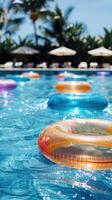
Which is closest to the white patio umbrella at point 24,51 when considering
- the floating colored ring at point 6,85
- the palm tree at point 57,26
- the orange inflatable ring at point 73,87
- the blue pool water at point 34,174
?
the palm tree at point 57,26

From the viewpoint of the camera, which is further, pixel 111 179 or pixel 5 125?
pixel 5 125

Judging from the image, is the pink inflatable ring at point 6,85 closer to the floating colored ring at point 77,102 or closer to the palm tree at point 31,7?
the floating colored ring at point 77,102

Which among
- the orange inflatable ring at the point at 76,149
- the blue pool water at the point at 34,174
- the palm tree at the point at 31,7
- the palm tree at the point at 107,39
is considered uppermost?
the palm tree at the point at 31,7

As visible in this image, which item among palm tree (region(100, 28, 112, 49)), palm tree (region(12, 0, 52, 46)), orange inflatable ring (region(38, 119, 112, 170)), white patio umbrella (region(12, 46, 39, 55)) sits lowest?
orange inflatable ring (region(38, 119, 112, 170))

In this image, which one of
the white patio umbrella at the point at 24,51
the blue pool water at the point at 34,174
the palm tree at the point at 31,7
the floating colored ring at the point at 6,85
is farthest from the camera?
the palm tree at the point at 31,7

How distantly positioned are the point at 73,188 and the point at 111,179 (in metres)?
0.48

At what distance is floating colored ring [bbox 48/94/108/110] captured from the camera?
849 centimetres

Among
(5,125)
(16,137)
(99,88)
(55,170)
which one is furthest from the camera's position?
(99,88)

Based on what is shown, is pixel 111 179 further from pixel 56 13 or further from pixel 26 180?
pixel 56 13

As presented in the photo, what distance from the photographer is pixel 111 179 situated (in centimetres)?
437

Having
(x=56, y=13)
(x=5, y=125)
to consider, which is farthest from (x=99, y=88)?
(x=56, y=13)

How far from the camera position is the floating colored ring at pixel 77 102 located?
849 cm

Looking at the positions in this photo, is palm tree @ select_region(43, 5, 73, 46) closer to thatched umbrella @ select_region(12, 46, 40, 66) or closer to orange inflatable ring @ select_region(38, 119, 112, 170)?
thatched umbrella @ select_region(12, 46, 40, 66)

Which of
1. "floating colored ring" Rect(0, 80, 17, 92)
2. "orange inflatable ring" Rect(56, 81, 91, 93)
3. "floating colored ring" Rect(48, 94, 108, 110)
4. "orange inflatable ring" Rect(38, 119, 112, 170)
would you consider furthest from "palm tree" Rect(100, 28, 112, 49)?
"orange inflatable ring" Rect(38, 119, 112, 170)
